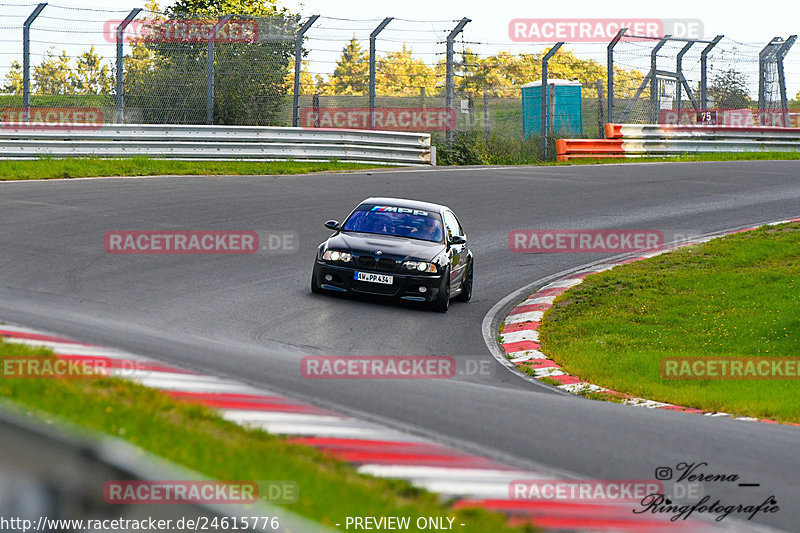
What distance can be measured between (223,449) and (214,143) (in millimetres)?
19744

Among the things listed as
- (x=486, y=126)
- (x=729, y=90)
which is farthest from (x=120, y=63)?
(x=729, y=90)

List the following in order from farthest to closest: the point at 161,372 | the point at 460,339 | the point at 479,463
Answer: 1. the point at 460,339
2. the point at 161,372
3. the point at 479,463

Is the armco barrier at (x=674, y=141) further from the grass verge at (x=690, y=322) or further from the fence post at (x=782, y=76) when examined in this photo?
the grass verge at (x=690, y=322)

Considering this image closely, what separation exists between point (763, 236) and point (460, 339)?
8.42 m

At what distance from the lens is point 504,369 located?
35.5 feet

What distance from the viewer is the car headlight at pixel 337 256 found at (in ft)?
43.0

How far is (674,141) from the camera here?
30.5 metres

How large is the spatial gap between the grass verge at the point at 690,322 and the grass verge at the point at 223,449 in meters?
5.34

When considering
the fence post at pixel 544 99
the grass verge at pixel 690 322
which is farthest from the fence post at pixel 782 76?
the grass verge at pixel 690 322

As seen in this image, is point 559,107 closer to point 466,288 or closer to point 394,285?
point 466,288

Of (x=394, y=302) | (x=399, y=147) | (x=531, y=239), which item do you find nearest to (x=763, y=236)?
(x=531, y=239)

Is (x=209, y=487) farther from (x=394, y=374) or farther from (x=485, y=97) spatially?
(x=485, y=97)

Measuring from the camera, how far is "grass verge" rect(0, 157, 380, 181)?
20578 millimetres

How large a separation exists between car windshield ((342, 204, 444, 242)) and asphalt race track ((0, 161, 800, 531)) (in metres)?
1.14
